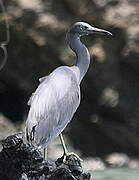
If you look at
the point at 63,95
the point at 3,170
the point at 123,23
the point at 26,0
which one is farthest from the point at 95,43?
the point at 3,170

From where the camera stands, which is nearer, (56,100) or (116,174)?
(56,100)

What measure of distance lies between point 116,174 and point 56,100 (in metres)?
3.73

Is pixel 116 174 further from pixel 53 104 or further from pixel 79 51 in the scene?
pixel 53 104

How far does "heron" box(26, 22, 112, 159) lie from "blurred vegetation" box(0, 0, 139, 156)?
12.4ft

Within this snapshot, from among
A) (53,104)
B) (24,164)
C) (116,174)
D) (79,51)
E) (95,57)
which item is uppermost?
(95,57)

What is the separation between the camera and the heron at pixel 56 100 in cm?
465

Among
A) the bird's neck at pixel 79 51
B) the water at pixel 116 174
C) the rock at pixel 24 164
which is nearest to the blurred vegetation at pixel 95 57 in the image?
the water at pixel 116 174

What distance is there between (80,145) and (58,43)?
1404 mm

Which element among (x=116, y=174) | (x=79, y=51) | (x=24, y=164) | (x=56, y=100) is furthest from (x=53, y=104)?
(x=116, y=174)

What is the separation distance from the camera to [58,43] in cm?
929

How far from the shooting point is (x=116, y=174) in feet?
28.0

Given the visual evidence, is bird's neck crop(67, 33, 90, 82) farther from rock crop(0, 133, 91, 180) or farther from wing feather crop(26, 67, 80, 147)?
rock crop(0, 133, 91, 180)

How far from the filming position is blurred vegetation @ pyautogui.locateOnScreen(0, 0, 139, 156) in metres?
9.16

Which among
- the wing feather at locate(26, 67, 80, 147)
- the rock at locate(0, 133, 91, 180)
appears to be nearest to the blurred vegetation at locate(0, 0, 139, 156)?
the wing feather at locate(26, 67, 80, 147)
